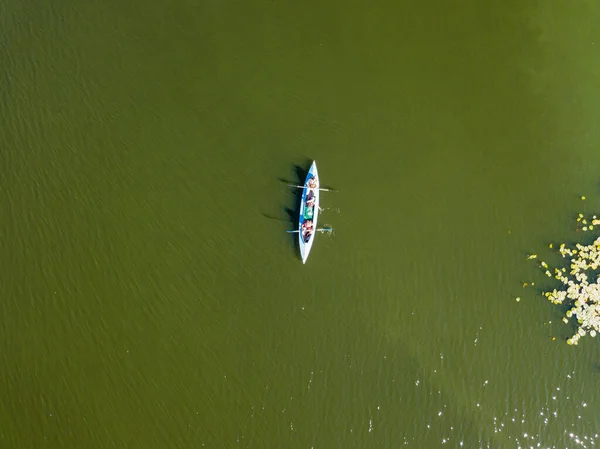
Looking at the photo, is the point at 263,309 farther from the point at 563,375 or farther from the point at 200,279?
the point at 563,375

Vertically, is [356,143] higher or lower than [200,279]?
higher

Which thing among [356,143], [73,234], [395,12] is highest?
[395,12]

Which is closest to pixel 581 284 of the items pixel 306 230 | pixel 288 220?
pixel 306 230

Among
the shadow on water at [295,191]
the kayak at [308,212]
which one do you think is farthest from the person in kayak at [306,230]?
the shadow on water at [295,191]

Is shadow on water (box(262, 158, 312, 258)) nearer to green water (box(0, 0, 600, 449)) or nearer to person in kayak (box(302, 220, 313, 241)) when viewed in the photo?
green water (box(0, 0, 600, 449))

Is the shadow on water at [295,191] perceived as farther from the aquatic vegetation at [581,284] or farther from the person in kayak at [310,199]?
the aquatic vegetation at [581,284]

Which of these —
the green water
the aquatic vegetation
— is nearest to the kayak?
the green water

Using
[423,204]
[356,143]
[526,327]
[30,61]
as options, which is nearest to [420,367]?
[526,327]
